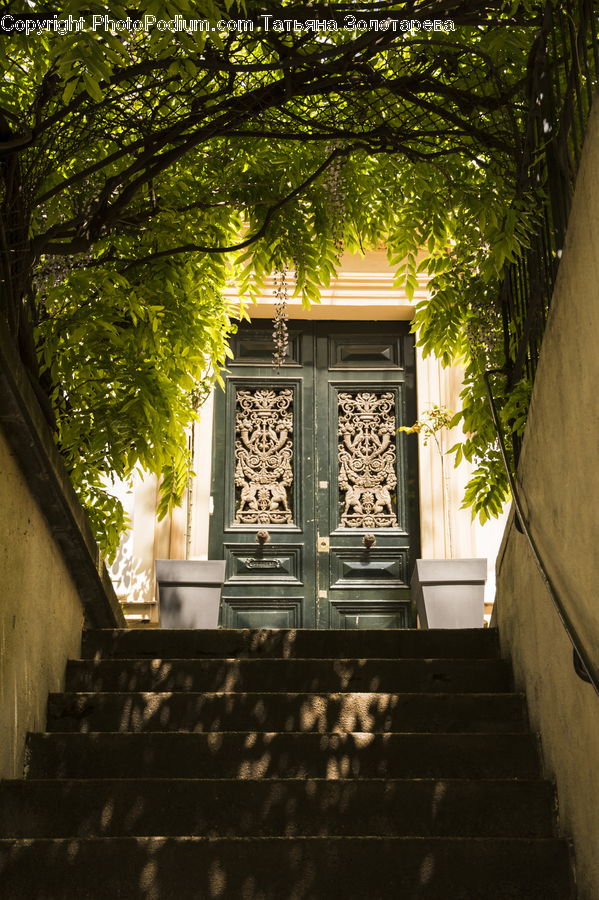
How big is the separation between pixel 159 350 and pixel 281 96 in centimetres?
132

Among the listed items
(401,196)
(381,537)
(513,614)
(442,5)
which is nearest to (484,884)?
(513,614)

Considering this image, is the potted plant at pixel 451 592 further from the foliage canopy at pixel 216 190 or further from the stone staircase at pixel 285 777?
the stone staircase at pixel 285 777

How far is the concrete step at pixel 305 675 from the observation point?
4.02 m

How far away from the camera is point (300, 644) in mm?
4340

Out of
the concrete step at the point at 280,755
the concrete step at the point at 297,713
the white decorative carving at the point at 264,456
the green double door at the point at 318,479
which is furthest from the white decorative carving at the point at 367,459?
the concrete step at the point at 280,755

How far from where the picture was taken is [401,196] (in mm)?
4699

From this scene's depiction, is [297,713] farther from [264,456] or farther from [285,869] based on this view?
[264,456]

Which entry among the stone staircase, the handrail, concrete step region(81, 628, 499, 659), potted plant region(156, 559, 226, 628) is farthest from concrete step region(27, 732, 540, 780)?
potted plant region(156, 559, 226, 628)

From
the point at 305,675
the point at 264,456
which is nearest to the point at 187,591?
the point at 264,456

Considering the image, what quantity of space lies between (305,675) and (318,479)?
3204mm

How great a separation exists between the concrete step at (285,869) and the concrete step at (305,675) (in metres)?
1.08

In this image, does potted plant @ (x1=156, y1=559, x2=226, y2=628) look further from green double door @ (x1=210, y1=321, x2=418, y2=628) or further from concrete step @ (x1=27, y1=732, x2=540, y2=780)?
concrete step @ (x1=27, y1=732, x2=540, y2=780)

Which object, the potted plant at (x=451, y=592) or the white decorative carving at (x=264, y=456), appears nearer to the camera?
the potted plant at (x=451, y=592)

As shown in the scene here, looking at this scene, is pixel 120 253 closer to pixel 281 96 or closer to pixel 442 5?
pixel 281 96
